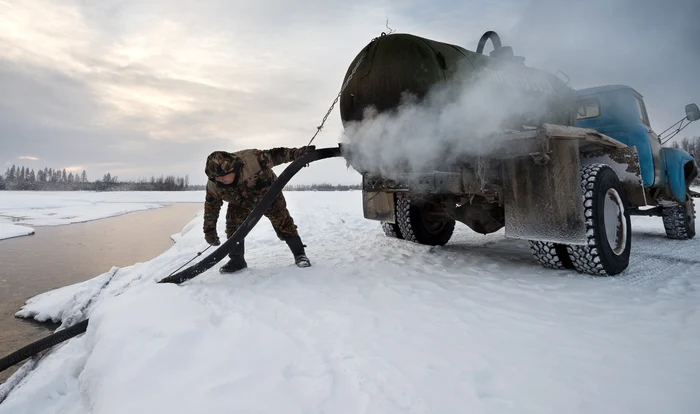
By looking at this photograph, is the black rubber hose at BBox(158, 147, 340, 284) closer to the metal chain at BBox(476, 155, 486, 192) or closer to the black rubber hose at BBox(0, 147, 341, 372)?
the black rubber hose at BBox(0, 147, 341, 372)

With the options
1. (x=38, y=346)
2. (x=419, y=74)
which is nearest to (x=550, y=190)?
(x=419, y=74)

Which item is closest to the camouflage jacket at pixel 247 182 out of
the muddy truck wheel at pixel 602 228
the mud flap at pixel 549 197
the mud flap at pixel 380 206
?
the mud flap at pixel 380 206

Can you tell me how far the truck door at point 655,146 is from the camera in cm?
525

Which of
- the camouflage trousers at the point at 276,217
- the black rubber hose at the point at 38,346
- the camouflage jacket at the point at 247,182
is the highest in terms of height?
the camouflage jacket at the point at 247,182

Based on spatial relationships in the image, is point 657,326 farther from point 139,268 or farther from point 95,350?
point 139,268

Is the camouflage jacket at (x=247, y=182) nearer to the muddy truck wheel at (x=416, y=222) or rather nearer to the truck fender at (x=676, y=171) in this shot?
the muddy truck wheel at (x=416, y=222)

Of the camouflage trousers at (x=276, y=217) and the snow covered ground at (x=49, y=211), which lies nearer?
the camouflage trousers at (x=276, y=217)

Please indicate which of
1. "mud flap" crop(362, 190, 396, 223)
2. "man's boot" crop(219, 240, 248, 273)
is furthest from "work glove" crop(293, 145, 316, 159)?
"mud flap" crop(362, 190, 396, 223)

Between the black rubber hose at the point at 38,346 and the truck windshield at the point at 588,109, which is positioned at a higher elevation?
the truck windshield at the point at 588,109

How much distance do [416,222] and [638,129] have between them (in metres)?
3.21

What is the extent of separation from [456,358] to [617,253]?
284 cm

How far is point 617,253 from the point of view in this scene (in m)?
3.72

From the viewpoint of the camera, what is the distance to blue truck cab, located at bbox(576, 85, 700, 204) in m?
5.00

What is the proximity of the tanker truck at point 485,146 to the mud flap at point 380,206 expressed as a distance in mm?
967
